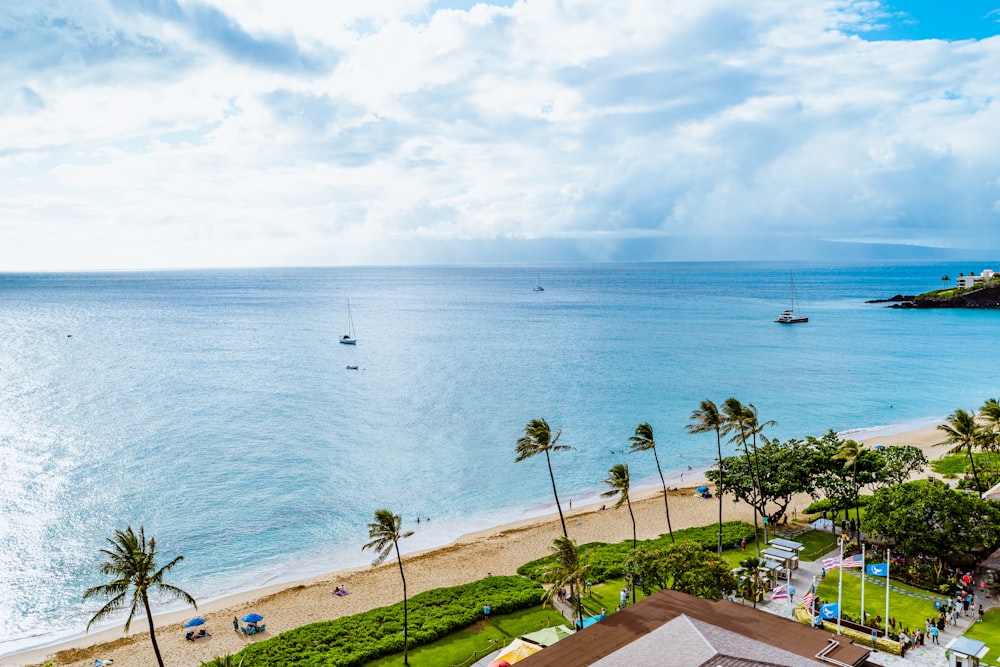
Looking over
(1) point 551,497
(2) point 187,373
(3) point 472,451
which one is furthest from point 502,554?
(2) point 187,373

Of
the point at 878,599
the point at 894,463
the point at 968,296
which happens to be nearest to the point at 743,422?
the point at 878,599

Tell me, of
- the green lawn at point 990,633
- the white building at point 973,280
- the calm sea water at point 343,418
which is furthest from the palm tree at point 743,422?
the white building at point 973,280

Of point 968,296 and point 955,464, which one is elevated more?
point 968,296

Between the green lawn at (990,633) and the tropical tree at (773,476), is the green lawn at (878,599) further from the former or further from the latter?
the tropical tree at (773,476)

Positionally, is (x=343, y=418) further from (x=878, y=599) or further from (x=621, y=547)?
(x=878, y=599)

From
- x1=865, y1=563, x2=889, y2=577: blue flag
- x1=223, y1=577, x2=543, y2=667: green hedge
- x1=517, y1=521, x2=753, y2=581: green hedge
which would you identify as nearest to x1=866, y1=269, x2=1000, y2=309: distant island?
x1=517, y1=521, x2=753, y2=581: green hedge

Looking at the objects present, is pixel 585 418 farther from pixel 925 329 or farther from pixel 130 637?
pixel 925 329
